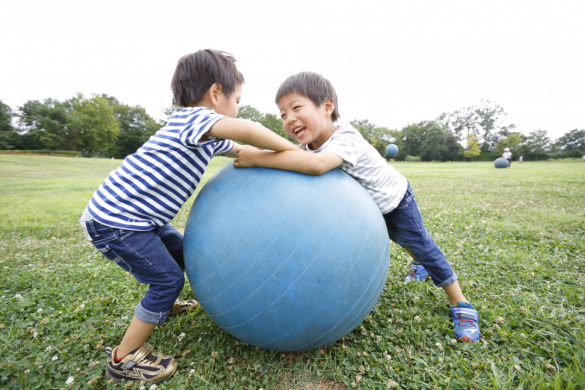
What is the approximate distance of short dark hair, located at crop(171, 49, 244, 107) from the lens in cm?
256

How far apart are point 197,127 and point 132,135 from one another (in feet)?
250

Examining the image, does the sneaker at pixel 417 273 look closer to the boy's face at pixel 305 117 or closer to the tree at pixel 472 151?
the boy's face at pixel 305 117

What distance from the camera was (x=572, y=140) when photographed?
2405 inches

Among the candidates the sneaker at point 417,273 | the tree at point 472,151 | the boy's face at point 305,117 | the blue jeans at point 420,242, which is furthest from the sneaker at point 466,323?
the tree at point 472,151

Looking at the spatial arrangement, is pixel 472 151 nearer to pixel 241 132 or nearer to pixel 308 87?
pixel 308 87

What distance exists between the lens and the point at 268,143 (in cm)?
233

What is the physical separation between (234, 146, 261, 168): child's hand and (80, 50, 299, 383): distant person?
168 mm

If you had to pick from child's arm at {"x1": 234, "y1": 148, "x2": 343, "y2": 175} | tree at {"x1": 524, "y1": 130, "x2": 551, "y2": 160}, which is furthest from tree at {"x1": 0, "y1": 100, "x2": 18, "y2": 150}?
tree at {"x1": 524, "y1": 130, "x2": 551, "y2": 160}

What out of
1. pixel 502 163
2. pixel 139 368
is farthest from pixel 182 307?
pixel 502 163

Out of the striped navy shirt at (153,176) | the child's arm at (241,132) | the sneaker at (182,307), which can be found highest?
the child's arm at (241,132)

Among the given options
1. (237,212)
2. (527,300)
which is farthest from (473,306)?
(237,212)

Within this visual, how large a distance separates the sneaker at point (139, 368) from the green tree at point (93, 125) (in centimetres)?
6592

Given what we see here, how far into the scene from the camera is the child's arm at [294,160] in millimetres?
2348

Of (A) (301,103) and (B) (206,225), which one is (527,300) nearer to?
(A) (301,103)
